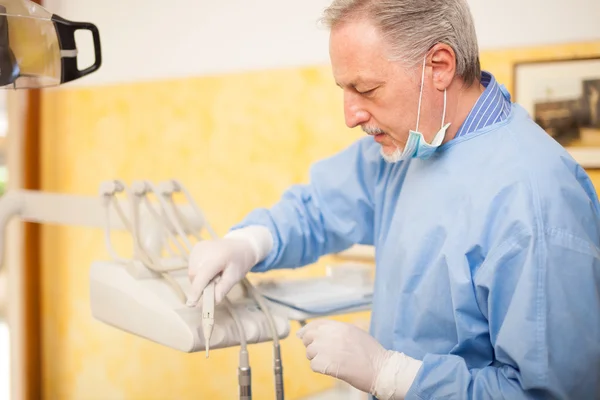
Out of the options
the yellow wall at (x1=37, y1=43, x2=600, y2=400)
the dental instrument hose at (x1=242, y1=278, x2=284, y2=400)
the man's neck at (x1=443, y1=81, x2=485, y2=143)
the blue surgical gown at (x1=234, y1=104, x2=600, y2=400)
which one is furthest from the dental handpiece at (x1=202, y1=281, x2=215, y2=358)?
the yellow wall at (x1=37, y1=43, x2=600, y2=400)

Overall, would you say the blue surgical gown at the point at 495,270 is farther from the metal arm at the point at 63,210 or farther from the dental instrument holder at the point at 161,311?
the metal arm at the point at 63,210

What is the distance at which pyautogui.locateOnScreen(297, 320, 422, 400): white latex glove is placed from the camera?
3.47 ft

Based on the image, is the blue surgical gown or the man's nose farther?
the man's nose

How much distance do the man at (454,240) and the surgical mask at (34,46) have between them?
1.52 ft

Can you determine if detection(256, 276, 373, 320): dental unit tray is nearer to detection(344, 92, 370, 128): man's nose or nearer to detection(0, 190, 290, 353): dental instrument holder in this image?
detection(0, 190, 290, 353): dental instrument holder

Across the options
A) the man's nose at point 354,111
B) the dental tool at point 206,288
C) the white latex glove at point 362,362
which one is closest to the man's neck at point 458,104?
the man's nose at point 354,111

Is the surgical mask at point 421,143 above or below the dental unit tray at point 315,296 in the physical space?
above

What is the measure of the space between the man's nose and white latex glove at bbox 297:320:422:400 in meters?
0.35

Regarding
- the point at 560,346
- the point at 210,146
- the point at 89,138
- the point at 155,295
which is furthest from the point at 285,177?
the point at 560,346

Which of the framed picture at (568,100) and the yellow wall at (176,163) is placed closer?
the framed picture at (568,100)

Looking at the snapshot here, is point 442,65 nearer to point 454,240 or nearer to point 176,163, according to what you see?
point 454,240

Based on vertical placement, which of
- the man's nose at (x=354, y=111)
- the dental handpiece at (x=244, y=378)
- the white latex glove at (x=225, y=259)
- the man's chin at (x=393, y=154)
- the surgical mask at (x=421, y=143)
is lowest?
the dental handpiece at (x=244, y=378)

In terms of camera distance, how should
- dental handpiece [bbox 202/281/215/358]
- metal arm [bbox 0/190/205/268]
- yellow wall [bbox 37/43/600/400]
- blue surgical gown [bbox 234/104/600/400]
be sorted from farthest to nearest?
1. yellow wall [bbox 37/43/600/400]
2. metal arm [bbox 0/190/205/268]
3. dental handpiece [bbox 202/281/215/358]
4. blue surgical gown [bbox 234/104/600/400]

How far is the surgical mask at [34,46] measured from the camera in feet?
A: 4.06
